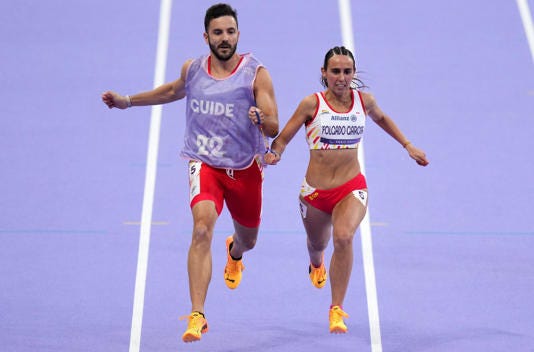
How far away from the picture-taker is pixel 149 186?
10.5 m

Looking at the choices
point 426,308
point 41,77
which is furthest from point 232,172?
point 41,77

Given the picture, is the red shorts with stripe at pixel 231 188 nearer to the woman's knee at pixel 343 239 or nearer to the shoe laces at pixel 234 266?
the woman's knee at pixel 343 239

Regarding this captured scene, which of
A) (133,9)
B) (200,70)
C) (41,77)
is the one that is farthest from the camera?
(133,9)

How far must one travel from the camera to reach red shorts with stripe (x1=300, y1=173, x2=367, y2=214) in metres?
7.59

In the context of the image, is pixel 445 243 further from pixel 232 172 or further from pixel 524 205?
pixel 232 172

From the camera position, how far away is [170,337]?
8.20m

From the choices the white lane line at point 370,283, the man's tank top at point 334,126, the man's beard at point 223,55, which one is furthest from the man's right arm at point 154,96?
the white lane line at point 370,283

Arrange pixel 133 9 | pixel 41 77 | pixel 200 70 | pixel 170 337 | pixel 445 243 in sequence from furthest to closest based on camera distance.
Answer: pixel 133 9 < pixel 41 77 < pixel 445 243 < pixel 170 337 < pixel 200 70

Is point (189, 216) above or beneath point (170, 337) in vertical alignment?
above

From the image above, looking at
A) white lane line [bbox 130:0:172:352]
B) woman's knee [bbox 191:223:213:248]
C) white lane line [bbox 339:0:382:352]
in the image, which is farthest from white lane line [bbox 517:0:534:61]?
woman's knee [bbox 191:223:213:248]

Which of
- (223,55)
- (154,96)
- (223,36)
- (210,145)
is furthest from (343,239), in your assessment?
(154,96)

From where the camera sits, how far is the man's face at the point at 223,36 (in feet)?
24.0

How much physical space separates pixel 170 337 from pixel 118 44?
552 cm

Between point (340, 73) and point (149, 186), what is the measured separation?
141 inches
